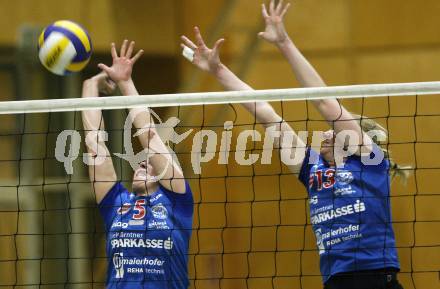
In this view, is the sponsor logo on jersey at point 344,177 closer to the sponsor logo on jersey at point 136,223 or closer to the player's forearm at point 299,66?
the player's forearm at point 299,66

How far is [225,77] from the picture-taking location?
566 centimetres

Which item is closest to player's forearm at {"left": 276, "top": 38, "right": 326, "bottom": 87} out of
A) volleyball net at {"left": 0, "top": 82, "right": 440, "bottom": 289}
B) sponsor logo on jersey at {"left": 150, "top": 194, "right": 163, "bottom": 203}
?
sponsor logo on jersey at {"left": 150, "top": 194, "right": 163, "bottom": 203}

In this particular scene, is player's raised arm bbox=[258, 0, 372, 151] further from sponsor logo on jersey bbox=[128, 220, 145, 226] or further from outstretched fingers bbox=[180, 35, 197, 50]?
sponsor logo on jersey bbox=[128, 220, 145, 226]

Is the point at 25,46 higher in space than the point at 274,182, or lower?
higher

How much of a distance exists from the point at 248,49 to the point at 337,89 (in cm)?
433

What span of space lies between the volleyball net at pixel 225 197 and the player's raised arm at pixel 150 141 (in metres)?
2.38

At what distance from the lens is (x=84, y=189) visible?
9.78 meters

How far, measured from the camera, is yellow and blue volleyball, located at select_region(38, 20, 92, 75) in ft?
19.1

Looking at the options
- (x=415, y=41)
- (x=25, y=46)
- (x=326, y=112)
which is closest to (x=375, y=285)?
(x=326, y=112)

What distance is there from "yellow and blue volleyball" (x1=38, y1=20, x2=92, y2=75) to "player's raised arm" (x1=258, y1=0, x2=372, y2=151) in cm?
110

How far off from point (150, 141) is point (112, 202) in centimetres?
43

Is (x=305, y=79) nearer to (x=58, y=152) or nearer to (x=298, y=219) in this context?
(x=298, y=219)

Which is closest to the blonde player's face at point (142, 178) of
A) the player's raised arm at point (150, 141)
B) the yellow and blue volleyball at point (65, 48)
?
the player's raised arm at point (150, 141)

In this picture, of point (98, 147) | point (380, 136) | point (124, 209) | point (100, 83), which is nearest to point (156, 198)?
point (124, 209)
